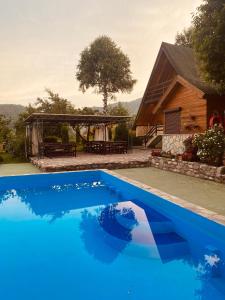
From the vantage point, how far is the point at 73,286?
450 cm

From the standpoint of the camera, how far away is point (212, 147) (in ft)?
36.7

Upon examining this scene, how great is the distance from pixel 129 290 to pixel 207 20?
1046cm

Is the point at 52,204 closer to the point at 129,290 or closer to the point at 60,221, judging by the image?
the point at 60,221

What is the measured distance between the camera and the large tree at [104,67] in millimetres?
37656

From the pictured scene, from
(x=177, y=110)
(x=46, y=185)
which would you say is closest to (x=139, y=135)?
(x=177, y=110)

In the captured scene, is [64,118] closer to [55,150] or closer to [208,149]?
[55,150]

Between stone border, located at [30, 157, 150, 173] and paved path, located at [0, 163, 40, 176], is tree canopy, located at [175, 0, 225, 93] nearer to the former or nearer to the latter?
stone border, located at [30, 157, 150, 173]

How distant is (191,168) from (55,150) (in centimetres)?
979

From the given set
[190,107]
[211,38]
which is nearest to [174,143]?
[190,107]

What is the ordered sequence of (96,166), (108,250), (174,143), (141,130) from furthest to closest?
(141,130) < (174,143) < (96,166) < (108,250)

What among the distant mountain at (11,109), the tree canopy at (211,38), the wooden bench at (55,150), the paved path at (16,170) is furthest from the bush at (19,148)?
the distant mountain at (11,109)

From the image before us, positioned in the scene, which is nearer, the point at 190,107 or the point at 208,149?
the point at 208,149

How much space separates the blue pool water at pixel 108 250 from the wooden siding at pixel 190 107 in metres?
7.94

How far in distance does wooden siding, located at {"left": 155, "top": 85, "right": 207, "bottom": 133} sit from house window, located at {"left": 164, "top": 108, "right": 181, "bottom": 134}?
0.93 feet
